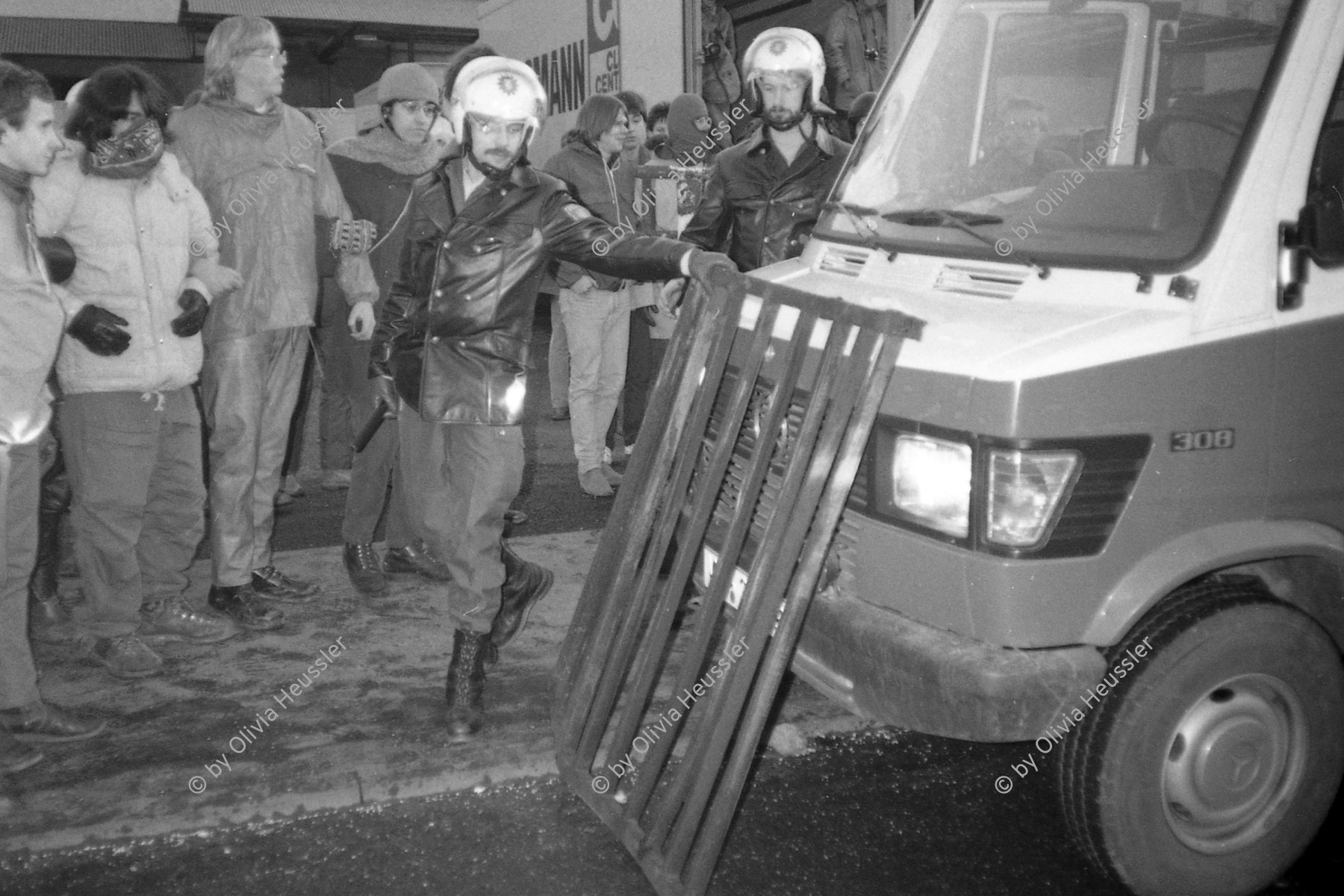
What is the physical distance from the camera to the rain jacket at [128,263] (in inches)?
177

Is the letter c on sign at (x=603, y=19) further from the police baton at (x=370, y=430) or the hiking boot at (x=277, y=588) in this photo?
the hiking boot at (x=277, y=588)

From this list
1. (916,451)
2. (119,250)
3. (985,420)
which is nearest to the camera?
(985,420)

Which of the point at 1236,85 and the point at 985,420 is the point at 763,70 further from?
the point at 985,420

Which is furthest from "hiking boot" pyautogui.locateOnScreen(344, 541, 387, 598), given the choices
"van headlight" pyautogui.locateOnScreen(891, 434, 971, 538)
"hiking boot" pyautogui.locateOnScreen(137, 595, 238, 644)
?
"van headlight" pyautogui.locateOnScreen(891, 434, 971, 538)

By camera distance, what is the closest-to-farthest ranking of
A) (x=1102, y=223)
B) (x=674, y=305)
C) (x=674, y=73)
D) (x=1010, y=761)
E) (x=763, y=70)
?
1. (x=1102, y=223)
2. (x=1010, y=761)
3. (x=674, y=305)
4. (x=763, y=70)
5. (x=674, y=73)

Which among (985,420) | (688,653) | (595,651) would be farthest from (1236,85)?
(595,651)

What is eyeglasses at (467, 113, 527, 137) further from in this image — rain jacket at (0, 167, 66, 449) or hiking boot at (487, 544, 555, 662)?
hiking boot at (487, 544, 555, 662)

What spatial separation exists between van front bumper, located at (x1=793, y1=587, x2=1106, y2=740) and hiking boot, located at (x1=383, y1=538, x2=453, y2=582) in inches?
114

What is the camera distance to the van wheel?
3.23m

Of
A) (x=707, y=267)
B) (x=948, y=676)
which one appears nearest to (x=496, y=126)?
(x=707, y=267)

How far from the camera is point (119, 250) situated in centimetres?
461

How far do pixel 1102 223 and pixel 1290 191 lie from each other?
1.49 feet

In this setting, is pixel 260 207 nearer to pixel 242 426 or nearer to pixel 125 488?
pixel 242 426

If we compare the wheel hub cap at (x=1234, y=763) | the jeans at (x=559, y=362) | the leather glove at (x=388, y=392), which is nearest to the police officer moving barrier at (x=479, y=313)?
the leather glove at (x=388, y=392)
